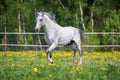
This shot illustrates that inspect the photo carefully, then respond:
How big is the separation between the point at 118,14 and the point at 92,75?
18408mm

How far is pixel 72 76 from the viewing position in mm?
10336

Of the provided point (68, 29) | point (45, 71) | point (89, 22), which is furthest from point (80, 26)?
point (45, 71)

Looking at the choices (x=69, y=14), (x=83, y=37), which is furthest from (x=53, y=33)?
(x=69, y=14)

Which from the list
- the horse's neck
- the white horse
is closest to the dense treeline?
the white horse

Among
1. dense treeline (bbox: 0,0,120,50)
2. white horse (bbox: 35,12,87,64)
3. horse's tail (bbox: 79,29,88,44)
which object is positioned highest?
white horse (bbox: 35,12,87,64)

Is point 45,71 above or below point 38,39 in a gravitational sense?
above

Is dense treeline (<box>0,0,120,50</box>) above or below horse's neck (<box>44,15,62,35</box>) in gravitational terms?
below

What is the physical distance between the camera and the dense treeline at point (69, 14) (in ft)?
92.8

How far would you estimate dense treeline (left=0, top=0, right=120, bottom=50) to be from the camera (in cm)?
2828

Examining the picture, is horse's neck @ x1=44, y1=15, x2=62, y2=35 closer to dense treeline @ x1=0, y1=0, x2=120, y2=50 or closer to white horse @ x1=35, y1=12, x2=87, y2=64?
white horse @ x1=35, y1=12, x2=87, y2=64

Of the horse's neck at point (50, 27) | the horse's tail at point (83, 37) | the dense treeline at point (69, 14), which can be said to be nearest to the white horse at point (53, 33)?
the horse's neck at point (50, 27)

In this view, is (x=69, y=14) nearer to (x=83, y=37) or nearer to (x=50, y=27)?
(x=83, y=37)

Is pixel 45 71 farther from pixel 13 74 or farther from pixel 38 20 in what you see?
pixel 38 20

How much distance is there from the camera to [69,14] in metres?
28.6
